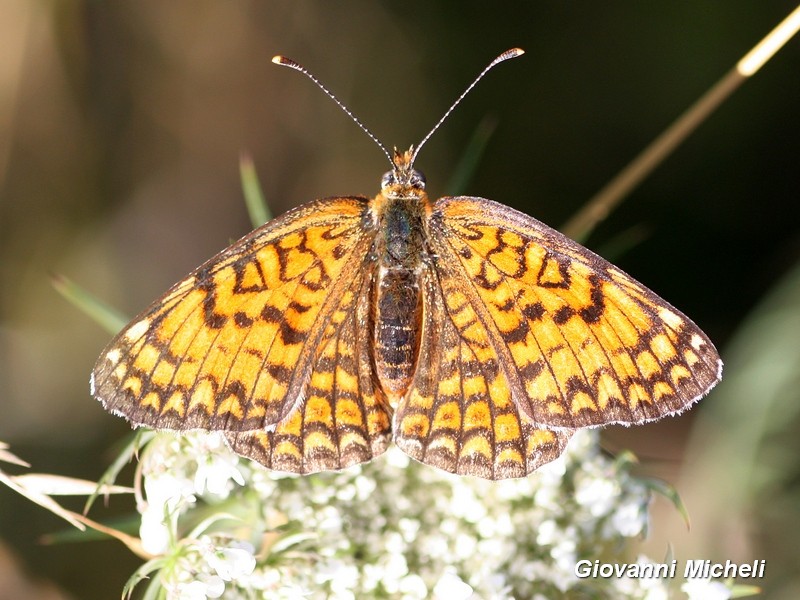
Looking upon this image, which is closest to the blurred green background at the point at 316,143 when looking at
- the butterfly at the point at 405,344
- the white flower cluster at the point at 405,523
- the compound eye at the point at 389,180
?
the white flower cluster at the point at 405,523

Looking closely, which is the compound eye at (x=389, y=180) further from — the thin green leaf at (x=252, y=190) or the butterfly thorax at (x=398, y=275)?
the thin green leaf at (x=252, y=190)

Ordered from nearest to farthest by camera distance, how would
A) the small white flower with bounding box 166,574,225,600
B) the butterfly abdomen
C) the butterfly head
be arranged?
the small white flower with bounding box 166,574,225,600, the butterfly abdomen, the butterfly head

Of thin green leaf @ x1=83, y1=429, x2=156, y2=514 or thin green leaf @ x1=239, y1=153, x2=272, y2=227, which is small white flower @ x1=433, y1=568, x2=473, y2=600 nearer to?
thin green leaf @ x1=83, y1=429, x2=156, y2=514

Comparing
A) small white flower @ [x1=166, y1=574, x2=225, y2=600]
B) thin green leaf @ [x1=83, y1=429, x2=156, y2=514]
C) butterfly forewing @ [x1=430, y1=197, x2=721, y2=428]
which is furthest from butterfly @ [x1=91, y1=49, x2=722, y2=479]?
small white flower @ [x1=166, y1=574, x2=225, y2=600]

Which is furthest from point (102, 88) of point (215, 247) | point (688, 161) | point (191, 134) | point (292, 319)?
point (688, 161)

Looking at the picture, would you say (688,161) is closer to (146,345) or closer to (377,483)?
(377,483)

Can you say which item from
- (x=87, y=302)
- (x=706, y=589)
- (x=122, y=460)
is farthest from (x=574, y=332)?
(x=87, y=302)
